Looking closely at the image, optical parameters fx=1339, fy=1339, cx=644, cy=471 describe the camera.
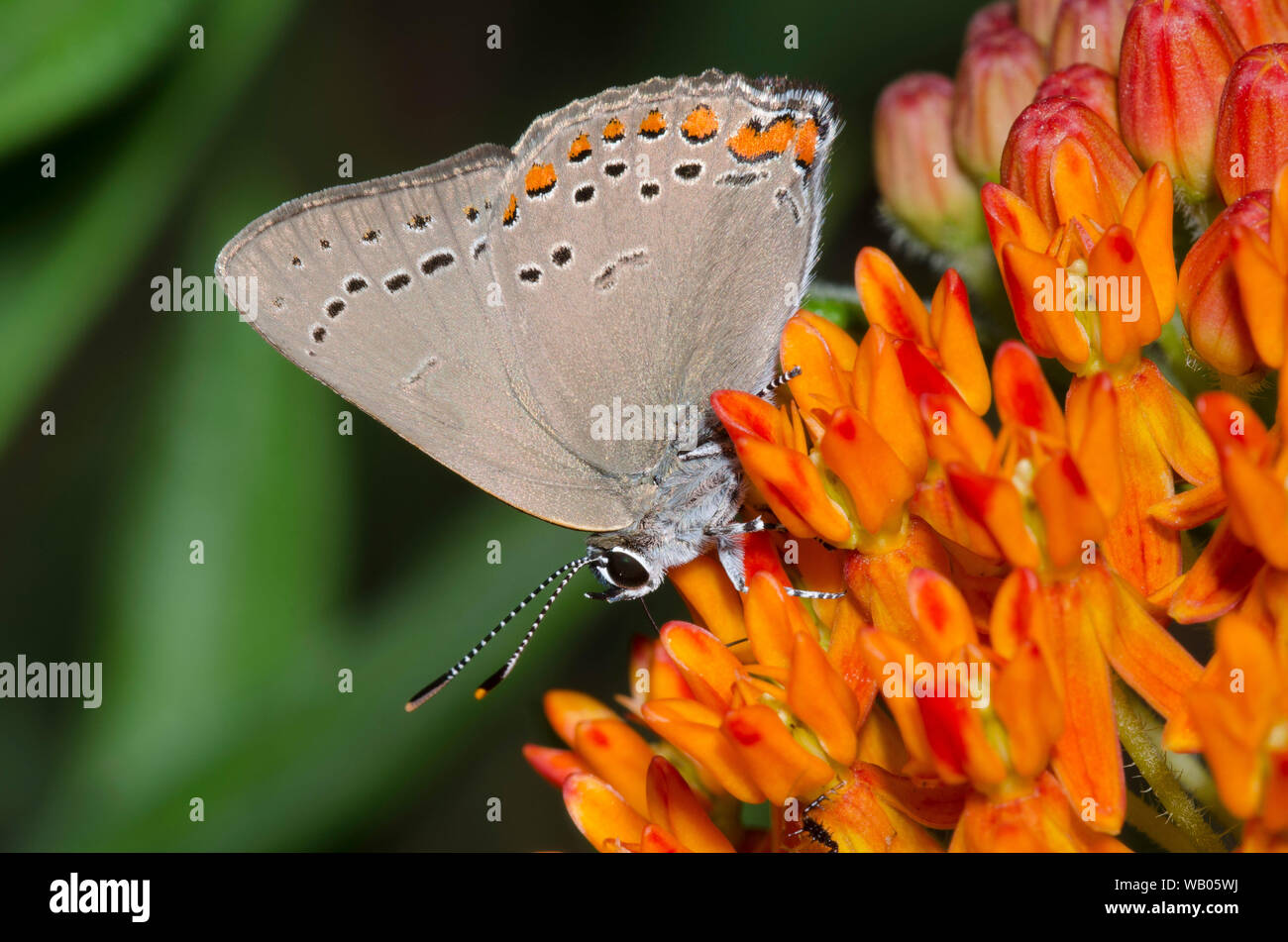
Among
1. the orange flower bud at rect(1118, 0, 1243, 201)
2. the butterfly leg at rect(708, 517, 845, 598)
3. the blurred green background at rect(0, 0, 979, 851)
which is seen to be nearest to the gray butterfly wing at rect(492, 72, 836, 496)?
the butterfly leg at rect(708, 517, 845, 598)

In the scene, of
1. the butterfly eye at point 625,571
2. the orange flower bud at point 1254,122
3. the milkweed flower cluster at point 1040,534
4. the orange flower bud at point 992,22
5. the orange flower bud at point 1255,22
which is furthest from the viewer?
the orange flower bud at point 992,22

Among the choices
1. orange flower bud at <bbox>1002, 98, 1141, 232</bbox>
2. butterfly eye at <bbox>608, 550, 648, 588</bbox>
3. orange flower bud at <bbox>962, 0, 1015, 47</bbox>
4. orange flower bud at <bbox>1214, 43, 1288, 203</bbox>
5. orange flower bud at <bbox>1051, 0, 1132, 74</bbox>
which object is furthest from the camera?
orange flower bud at <bbox>962, 0, 1015, 47</bbox>

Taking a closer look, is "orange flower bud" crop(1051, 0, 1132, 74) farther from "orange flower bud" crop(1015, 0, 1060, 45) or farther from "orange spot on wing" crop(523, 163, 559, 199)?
"orange spot on wing" crop(523, 163, 559, 199)

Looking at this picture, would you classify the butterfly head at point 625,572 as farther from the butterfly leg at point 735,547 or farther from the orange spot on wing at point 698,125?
the orange spot on wing at point 698,125

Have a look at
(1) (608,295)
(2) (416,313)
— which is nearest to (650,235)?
(1) (608,295)

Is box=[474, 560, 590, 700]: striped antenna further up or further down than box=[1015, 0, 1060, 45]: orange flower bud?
further down

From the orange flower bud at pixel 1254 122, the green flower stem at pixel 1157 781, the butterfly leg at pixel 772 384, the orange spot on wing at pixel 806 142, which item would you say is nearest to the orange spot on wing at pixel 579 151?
the orange spot on wing at pixel 806 142

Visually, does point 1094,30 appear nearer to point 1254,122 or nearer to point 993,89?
point 993,89

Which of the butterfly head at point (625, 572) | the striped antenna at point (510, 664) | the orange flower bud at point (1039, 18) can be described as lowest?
the striped antenna at point (510, 664)
